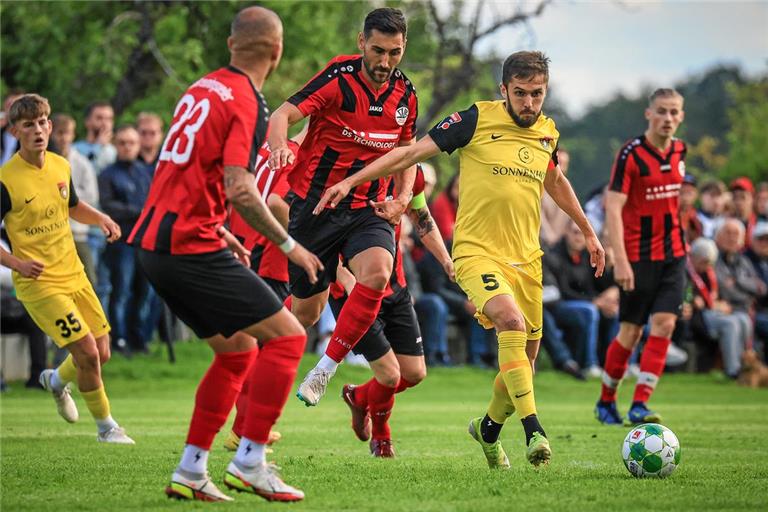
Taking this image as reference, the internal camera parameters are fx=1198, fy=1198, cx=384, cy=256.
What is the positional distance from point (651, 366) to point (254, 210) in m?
7.19

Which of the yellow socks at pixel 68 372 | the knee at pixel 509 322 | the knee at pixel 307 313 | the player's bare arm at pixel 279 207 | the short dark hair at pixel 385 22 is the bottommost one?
the yellow socks at pixel 68 372

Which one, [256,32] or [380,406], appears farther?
[380,406]

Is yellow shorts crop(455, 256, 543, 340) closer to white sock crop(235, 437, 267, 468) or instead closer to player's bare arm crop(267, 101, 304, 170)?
player's bare arm crop(267, 101, 304, 170)

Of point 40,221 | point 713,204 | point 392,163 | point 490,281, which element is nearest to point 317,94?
point 392,163

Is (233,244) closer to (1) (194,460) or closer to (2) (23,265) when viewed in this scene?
(1) (194,460)

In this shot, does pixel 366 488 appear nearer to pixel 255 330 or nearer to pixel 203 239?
pixel 255 330

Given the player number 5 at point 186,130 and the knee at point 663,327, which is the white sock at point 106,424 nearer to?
the player number 5 at point 186,130

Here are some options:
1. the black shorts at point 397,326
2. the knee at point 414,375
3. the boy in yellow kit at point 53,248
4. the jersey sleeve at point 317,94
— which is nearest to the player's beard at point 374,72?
the jersey sleeve at point 317,94

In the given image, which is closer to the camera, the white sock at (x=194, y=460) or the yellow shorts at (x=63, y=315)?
the white sock at (x=194, y=460)

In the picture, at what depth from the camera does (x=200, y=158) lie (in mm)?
6449

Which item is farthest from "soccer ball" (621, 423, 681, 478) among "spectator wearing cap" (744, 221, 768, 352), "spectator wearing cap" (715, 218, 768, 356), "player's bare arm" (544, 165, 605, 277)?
"spectator wearing cap" (744, 221, 768, 352)

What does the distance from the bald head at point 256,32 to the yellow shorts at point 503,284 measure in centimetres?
269

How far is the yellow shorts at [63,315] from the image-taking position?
9.99 meters

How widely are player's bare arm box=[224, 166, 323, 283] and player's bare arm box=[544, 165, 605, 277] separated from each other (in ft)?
10.5
